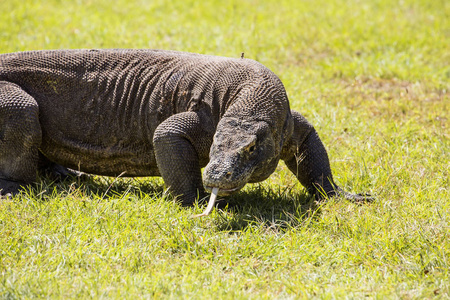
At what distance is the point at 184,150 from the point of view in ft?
15.3

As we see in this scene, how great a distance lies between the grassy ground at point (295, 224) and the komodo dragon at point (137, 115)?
248mm

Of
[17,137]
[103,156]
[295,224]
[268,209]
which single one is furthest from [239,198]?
[17,137]

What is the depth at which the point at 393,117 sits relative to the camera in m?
7.30

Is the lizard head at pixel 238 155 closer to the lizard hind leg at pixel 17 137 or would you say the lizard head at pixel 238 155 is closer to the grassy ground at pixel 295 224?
the grassy ground at pixel 295 224

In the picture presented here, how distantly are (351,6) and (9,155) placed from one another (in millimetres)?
8193

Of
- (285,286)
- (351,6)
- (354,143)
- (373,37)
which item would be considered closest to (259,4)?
(351,6)

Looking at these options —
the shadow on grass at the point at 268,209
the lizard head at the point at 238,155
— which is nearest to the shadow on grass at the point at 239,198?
the shadow on grass at the point at 268,209

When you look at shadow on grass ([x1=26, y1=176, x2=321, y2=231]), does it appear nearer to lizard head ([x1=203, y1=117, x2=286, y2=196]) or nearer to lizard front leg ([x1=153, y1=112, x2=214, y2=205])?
lizard front leg ([x1=153, y1=112, x2=214, y2=205])

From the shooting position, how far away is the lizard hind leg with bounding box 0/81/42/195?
5.04 meters

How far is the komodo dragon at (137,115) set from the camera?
185 inches

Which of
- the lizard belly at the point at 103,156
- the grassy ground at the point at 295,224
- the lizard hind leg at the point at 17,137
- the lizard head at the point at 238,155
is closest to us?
the grassy ground at the point at 295,224

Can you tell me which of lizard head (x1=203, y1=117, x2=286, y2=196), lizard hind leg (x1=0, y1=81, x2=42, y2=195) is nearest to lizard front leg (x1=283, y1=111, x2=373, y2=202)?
lizard head (x1=203, y1=117, x2=286, y2=196)

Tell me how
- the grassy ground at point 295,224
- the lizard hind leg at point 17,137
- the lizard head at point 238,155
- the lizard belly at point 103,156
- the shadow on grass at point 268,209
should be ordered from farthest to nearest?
the lizard belly at point 103,156
the lizard hind leg at point 17,137
the shadow on grass at point 268,209
the lizard head at point 238,155
the grassy ground at point 295,224

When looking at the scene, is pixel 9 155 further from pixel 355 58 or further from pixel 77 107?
pixel 355 58
